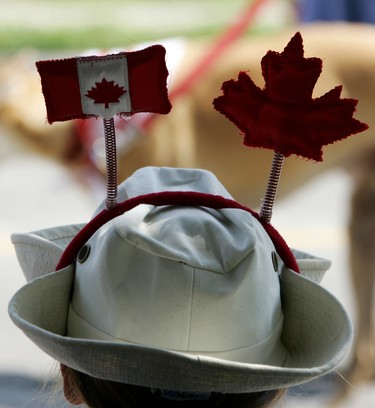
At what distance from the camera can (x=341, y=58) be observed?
2.83 meters

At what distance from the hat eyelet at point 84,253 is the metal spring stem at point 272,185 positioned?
0.20 meters

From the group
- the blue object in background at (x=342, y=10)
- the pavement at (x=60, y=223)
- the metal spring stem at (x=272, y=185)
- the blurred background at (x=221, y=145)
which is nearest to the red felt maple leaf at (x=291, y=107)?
the metal spring stem at (x=272, y=185)

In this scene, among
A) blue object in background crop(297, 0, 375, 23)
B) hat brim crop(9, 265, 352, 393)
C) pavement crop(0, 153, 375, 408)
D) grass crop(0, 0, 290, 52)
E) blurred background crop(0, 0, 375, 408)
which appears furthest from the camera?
grass crop(0, 0, 290, 52)

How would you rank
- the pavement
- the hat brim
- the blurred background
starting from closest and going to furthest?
the hat brim → the blurred background → the pavement

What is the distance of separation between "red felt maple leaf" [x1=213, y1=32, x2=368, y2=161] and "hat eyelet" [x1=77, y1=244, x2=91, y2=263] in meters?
0.21

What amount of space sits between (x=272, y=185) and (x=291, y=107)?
98 mm

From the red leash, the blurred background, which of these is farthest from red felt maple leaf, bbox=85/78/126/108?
the red leash

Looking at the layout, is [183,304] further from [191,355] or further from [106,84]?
[106,84]

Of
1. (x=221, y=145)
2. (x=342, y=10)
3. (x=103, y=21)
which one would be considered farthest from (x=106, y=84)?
(x=103, y=21)

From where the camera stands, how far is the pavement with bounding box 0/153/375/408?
114 inches

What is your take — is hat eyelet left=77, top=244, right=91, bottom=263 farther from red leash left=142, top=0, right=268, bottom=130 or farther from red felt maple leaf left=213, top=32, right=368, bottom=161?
red leash left=142, top=0, right=268, bottom=130

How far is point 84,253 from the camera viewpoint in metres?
1.06

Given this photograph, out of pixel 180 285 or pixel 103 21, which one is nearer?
pixel 180 285

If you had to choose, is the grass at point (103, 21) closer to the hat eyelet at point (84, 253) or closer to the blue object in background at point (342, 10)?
the blue object in background at point (342, 10)
